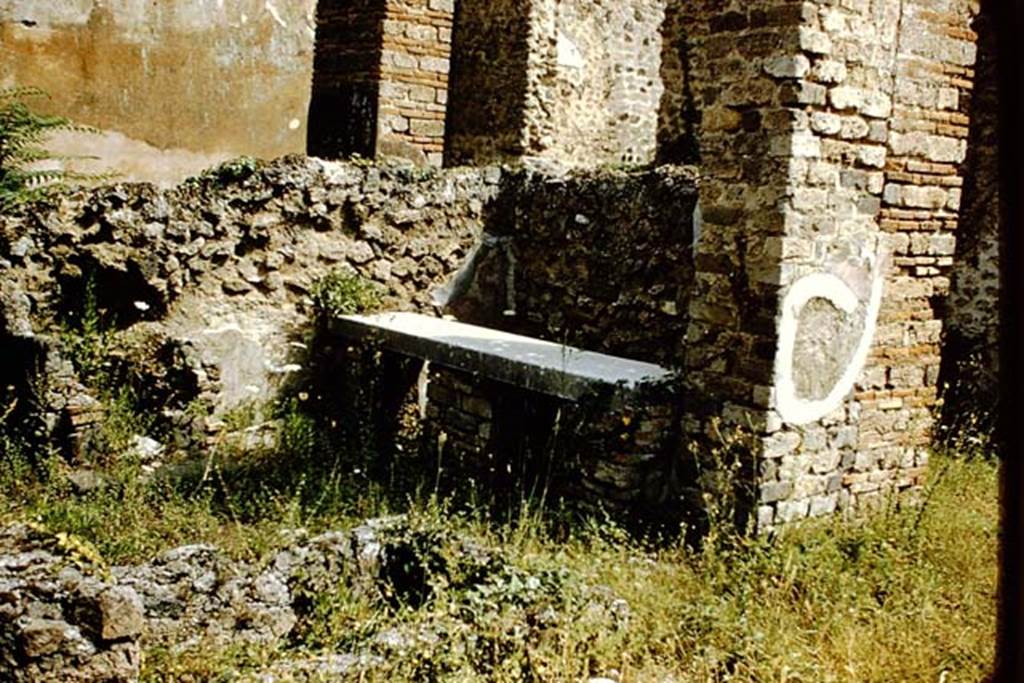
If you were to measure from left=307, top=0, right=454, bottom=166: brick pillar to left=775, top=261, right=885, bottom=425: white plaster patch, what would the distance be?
4.36 metres

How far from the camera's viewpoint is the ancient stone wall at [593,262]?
21.3ft

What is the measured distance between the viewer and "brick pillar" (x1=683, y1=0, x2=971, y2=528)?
174 inches

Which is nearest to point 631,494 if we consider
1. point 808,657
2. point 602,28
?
point 808,657

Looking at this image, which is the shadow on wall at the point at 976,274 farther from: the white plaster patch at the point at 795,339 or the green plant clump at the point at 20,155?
the green plant clump at the point at 20,155

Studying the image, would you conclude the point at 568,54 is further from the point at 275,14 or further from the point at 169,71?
the point at 169,71

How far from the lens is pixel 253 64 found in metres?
9.84

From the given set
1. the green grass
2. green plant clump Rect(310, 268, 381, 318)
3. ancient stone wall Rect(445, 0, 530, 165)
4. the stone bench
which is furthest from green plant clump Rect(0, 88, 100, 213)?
ancient stone wall Rect(445, 0, 530, 165)

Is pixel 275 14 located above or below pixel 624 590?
above

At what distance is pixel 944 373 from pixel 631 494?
381 centimetres

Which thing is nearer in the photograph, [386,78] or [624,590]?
[624,590]

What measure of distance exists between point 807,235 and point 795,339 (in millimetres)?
506

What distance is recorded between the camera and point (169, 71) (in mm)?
9461

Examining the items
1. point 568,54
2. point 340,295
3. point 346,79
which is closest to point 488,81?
point 568,54

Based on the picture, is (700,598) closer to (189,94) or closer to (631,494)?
(631,494)
